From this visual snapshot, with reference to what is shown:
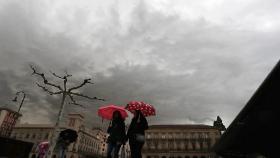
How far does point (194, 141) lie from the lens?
69.2 m

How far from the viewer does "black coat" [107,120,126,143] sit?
6.44 m

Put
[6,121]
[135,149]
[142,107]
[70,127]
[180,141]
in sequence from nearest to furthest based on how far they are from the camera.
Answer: [135,149] < [142,107] < [180,141] < [70,127] < [6,121]

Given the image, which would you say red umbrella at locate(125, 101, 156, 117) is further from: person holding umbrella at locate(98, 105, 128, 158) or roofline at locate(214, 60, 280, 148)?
roofline at locate(214, 60, 280, 148)

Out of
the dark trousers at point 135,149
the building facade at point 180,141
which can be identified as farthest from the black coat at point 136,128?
the building facade at point 180,141

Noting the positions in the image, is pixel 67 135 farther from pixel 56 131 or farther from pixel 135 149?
pixel 56 131

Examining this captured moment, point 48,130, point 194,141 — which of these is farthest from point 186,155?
point 48,130

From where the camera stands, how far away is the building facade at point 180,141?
218 feet

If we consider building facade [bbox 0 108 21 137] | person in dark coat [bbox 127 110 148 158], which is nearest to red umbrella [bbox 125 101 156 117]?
person in dark coat [bbox 127 110 148 158]

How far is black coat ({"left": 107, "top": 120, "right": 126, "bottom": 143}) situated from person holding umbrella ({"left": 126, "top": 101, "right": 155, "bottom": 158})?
0.24 m

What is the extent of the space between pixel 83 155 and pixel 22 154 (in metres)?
67.4

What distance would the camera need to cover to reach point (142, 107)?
6.75 m

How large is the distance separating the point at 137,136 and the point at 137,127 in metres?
0.24

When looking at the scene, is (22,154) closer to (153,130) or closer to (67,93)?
(67,93)

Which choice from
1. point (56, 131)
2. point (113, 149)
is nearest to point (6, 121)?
point (56, 131)
